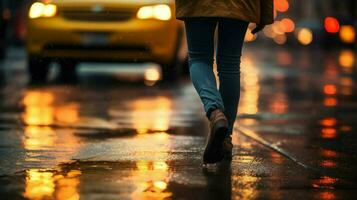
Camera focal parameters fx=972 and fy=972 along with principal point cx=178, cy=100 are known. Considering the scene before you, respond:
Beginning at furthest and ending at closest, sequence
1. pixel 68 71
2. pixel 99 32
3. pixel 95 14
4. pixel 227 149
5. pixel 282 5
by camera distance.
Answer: pixel 282 5 < pixel 68 71 < pixel 95 14 < pixel 99 32 < pixel 227 149

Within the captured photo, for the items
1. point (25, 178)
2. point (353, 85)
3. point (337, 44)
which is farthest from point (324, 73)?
point (337, 44)

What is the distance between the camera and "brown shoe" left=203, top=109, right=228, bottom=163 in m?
5.39

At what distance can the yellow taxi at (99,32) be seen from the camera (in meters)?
12.9

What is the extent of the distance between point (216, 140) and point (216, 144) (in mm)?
22

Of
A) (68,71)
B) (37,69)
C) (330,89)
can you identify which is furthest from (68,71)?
(330,89)

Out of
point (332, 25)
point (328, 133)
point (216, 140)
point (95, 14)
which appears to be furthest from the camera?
point (332, 25)

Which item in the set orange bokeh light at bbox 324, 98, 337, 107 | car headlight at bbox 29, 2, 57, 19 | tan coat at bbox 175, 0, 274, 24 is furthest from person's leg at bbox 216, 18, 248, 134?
car headlight at bbox 29, 2, 57, 19

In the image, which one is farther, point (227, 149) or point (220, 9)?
point (227, 149)

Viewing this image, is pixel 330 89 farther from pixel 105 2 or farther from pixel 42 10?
pixel 42 10

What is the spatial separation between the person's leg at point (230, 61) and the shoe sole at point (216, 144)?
1.58 feet

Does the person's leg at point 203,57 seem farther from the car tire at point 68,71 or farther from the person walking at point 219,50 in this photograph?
the car tire at point 68,71

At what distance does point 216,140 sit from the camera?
17.8 feet

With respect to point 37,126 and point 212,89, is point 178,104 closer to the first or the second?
point 37,126

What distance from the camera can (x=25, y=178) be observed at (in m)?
4.91
